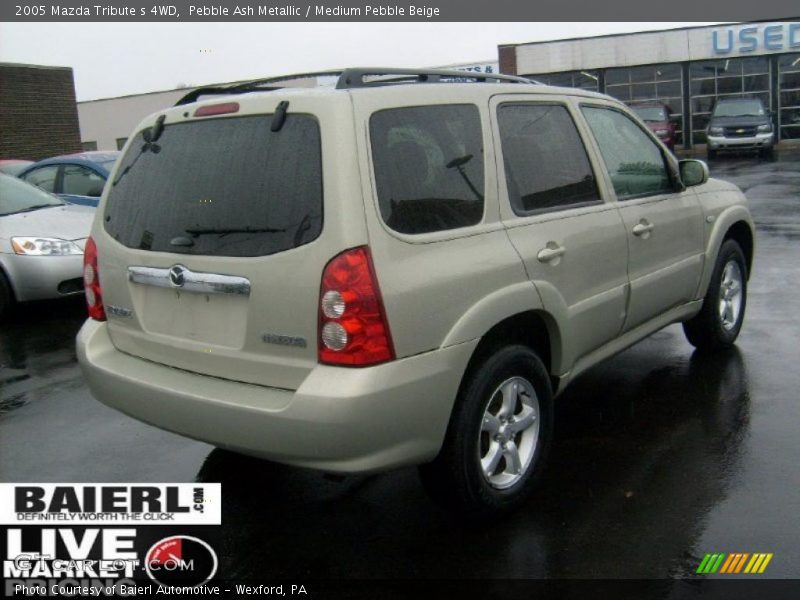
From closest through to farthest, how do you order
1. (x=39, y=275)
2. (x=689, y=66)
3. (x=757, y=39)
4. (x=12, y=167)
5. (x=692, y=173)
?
(x=692, y=173) → (x=39, y=275) → (x=12, y=167) → (x=757, y=39) → (x=689, y=66)

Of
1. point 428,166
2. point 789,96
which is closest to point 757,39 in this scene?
point 789,96

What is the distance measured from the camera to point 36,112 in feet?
88.3

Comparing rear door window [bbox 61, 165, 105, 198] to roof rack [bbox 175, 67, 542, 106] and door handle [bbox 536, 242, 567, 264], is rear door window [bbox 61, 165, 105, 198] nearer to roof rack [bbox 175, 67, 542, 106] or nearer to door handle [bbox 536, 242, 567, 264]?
roof rack [bbox 175, 67, 542, 106]

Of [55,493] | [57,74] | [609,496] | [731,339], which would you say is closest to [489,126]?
[609,496]

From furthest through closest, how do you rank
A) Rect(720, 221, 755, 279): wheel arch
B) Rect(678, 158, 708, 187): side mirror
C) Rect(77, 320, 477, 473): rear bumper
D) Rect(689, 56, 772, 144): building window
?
Rect(689, 56, 772, 144): building window
Rect(720, 221, 755, 279): wheel arch
Rect(678, 158, 708, 187): side mirror
Rect(77, 320, 477, 473): rear bumper

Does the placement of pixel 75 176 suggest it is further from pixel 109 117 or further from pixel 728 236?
pixel 109 117

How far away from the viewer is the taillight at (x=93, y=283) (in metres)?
3.80

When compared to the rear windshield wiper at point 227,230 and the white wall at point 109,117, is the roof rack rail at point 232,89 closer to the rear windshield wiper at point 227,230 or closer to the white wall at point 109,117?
the rear windshield wiper at point 227,230

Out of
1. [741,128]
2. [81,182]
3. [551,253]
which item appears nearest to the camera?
[551,253]

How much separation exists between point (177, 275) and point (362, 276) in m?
0.85

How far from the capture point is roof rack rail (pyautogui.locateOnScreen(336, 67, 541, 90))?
3264 mm

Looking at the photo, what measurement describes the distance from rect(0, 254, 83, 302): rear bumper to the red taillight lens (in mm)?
5288

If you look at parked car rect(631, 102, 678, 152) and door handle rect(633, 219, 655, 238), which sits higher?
parked car rect(631, 102, 678, 152)

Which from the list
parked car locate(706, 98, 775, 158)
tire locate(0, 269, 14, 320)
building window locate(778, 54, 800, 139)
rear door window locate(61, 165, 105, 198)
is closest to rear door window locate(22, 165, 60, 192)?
rear door window locate(61, 165, 105, 198)
